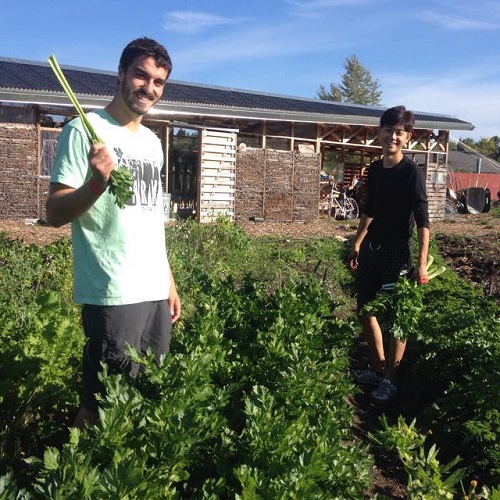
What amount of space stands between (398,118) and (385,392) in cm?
188

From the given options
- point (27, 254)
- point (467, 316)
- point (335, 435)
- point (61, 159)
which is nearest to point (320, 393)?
point (335, 435)

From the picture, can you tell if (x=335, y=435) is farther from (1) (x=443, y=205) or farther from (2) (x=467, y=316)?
(1) (x=443, y=205)

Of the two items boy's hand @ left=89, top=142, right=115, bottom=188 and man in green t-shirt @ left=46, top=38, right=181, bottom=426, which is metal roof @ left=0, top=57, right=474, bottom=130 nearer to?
man in green t-shirt @ left=46, top=38, right=181, bottom=426

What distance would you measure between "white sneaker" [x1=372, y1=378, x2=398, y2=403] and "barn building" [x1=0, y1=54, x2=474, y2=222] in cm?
1038

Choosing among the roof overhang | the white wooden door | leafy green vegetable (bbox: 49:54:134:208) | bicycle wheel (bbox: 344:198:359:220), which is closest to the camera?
leafy green vegetable (bbox: 49:54:134:208)

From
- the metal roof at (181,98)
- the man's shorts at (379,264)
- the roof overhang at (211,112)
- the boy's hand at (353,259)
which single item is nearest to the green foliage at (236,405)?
the man's shorts at (379,264)

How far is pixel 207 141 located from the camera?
650 inches

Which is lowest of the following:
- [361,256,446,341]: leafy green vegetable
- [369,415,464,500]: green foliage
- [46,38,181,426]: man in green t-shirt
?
[369,415,464,500]: green foliage

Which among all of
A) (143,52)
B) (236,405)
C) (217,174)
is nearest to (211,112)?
(217,174)

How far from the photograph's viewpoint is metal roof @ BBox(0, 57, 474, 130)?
13.7 meters

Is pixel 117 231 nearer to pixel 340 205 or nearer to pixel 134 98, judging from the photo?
pixel 134 98

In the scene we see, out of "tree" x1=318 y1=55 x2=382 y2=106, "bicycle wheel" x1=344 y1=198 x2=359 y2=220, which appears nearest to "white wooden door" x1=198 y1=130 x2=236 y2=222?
"bicycle wheel" x1=344 y1=198 x2=359 y2=220

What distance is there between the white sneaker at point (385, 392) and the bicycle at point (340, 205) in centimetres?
1573

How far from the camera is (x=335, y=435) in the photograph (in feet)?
9.50
